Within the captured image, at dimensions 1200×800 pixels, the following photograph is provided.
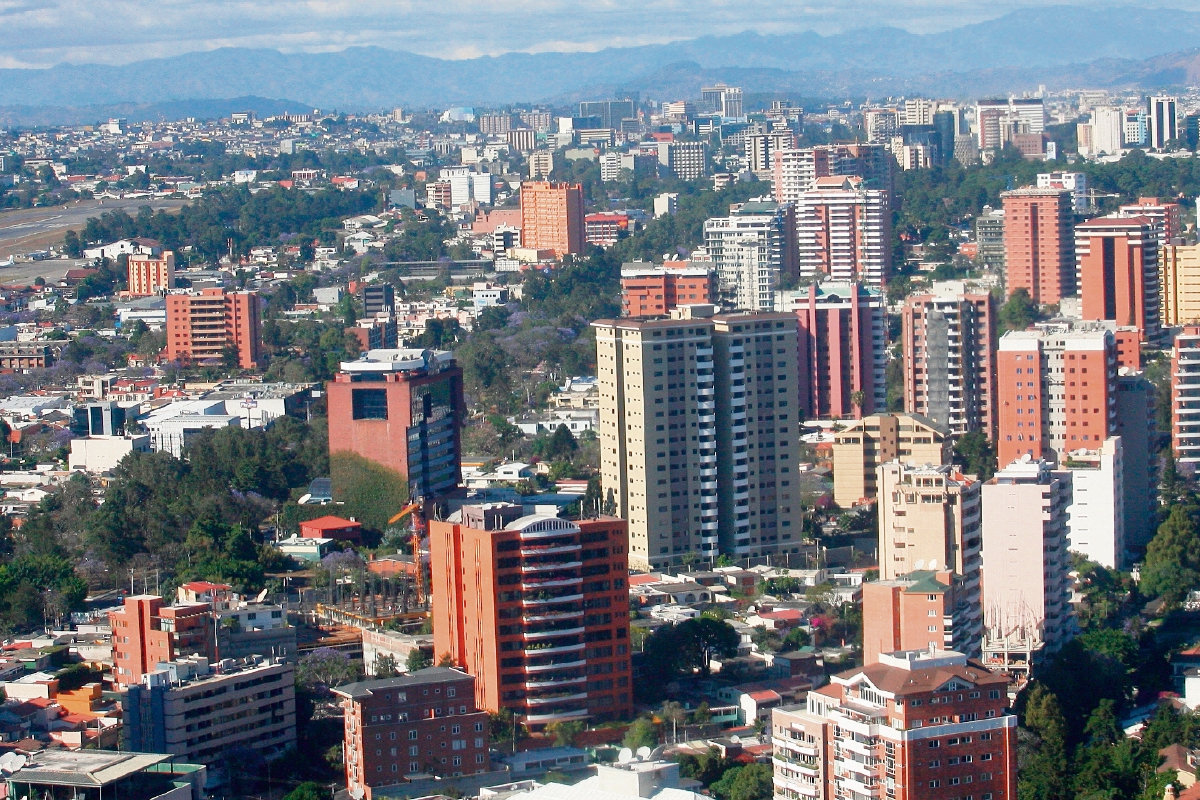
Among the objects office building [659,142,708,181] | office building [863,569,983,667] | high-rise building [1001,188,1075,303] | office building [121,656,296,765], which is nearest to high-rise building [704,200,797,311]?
high-rise building [1001,188,1075,303]

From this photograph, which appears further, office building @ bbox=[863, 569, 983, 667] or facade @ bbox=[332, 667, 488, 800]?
office building @ bbox=[863, 569, 983, 667]

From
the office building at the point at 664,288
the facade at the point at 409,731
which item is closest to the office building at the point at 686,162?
the office building at the point at 664,288

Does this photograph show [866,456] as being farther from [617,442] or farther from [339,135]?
[339,135]

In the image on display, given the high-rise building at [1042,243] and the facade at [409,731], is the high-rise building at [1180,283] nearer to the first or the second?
the high-rise building at [1042,243]

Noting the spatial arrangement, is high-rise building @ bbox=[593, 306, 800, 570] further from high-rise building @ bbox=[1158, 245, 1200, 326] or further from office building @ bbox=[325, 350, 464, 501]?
high-rise building @ bbox=[1158, 245, 1200, 326]

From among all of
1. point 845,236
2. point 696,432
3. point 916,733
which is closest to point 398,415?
point 696,432

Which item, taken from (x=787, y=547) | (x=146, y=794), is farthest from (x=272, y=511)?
(x=146, y=794)
